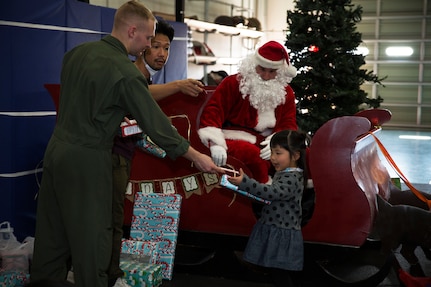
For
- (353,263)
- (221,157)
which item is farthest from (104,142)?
(353,263)

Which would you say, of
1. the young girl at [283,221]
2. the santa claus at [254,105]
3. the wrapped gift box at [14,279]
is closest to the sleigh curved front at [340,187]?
the young girl at [283,221]

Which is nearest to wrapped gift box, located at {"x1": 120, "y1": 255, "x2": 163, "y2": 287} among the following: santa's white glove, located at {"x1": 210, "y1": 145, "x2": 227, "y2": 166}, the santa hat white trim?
santa's white glove, located at {"x1": 210, "y1": 145, "x2": 227, "y2": 166}

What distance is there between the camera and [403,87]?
15695 mm

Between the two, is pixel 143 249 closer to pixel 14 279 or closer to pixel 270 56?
pixel 14 279

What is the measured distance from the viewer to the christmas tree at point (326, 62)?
607 centimetres

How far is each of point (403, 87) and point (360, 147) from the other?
42.1 ft

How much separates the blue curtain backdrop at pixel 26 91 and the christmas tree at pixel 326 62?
2.56 metres

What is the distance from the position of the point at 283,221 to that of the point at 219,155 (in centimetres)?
63

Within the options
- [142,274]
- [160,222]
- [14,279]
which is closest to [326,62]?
[160,222]

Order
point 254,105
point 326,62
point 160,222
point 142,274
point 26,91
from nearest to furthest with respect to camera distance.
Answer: point 142,274, point 160,222, point 254,105, point 26,91, point 326,62

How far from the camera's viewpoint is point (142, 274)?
11.3 feet

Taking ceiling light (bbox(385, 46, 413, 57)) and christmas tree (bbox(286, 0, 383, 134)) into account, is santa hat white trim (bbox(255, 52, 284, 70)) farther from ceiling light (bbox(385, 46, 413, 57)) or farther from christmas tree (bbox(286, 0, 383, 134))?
ceiling light (bbox(385, 46, 413, 57))

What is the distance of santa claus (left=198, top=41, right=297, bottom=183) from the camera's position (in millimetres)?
3854

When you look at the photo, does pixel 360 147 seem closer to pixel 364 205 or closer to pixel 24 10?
pixel 364 205
